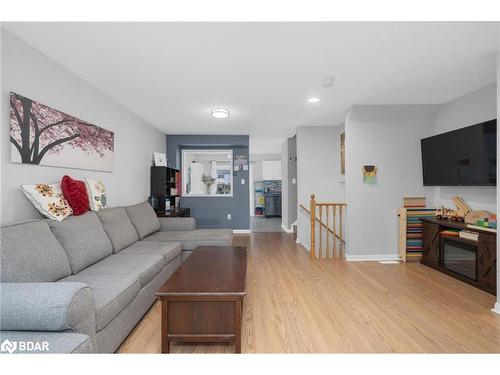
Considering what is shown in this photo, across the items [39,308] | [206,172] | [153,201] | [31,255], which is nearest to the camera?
[39,308]

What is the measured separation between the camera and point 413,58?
220 cm

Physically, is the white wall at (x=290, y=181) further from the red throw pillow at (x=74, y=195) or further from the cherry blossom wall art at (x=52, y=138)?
the red throw pillow at (x=74, y=195)

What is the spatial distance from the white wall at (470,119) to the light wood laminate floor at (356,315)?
1062mm

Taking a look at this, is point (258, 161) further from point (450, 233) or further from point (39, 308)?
point (39, 308)

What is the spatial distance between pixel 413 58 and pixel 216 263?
104 inches

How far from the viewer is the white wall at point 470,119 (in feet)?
9.37

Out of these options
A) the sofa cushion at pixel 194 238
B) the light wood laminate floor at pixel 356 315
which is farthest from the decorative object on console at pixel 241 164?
the light wood laminate floor at pixel 356 315

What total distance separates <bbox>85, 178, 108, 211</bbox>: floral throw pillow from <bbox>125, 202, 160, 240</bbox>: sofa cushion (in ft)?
1.62

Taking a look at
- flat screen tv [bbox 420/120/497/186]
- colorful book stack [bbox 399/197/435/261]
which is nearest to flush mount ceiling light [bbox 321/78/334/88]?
flat screen tv [bbox 420/120/497/186]

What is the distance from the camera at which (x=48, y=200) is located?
198 cm

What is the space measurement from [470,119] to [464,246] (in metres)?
1.68

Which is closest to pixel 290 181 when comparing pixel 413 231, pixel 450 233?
pixel 413 231
